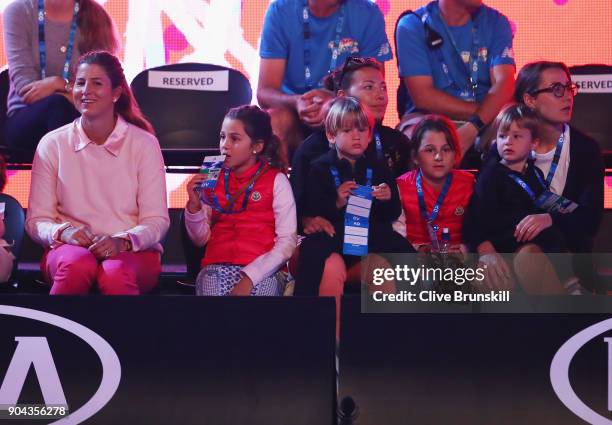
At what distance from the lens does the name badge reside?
10.5ft

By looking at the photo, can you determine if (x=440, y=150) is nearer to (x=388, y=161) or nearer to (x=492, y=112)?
(x=388, y=161)

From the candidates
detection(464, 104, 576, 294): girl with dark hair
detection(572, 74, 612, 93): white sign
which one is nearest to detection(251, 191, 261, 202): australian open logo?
detection(464, 104, 576, 294): girl with dark hair

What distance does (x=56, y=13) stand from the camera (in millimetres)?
4027

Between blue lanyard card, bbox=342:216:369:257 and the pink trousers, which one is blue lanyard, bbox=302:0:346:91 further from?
the pink trousers

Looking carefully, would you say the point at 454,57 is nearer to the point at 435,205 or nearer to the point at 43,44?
the point at 435,205

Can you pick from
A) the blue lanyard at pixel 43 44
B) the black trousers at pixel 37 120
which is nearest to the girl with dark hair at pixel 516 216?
the black trousers at pixel 37 120

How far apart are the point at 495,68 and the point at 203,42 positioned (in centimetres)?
169

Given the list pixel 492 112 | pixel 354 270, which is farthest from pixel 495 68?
pixel 354 270

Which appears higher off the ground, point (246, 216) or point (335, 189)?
point (335, 189)

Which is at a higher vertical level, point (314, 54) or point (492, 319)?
point (314, 54)

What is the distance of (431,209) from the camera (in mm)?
3428

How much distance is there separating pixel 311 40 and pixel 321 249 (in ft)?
4.70

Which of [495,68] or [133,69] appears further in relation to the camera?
[133,69]

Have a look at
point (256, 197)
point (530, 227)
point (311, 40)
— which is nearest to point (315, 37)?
point (311, 40)
